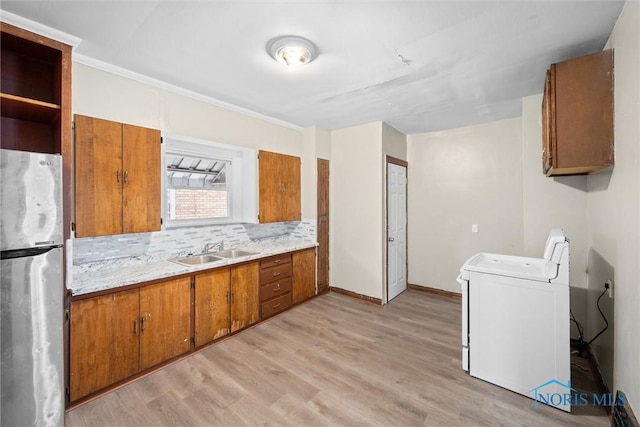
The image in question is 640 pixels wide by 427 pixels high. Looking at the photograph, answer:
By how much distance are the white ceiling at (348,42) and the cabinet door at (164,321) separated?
74.2 inches

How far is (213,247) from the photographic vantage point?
3.25 m

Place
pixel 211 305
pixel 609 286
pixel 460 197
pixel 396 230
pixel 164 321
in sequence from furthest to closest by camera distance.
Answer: pixel 396 230
pixel 460 197
pixel 211 305
pixel 164 321
pixel 609 286

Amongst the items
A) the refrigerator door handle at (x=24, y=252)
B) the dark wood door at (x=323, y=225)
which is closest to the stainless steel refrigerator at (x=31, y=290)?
the refrigerator door handle at (x=24, y=252)

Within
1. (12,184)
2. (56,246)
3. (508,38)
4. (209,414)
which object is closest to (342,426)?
(209,414)

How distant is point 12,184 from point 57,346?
3.17ft

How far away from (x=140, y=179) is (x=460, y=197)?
403 centimetres

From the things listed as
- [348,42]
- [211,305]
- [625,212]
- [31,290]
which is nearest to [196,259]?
[211,305]

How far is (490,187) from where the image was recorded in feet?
12.4

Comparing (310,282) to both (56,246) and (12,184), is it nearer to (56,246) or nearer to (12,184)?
(56,246)

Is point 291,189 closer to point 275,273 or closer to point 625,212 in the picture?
point 275,273

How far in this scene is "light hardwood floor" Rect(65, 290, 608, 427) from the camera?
70.8 inches

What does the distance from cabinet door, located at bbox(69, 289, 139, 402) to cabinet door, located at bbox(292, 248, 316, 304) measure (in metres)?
1.89

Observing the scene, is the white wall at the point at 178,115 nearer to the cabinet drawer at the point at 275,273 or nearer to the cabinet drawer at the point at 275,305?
the cabinet drawer at the point at 275,273

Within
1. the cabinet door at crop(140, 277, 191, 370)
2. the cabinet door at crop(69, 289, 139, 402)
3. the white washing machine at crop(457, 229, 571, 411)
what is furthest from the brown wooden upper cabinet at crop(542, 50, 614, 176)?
the cabinet door at crop(69, 289, 139, 402)
